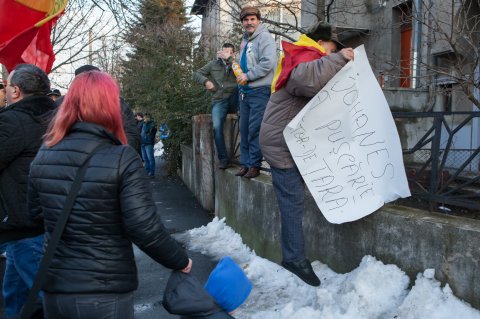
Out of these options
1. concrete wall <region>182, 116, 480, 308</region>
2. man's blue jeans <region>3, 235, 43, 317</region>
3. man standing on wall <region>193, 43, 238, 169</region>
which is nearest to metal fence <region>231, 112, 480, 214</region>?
concrete wall <region>182, 116, 480, 308</region>

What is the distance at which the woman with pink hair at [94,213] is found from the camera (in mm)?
2221

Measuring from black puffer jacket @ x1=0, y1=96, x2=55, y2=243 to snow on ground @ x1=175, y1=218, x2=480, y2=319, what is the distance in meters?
1.90

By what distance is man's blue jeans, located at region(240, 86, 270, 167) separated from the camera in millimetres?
5219

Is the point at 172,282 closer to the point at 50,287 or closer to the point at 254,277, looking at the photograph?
the point at 50,287

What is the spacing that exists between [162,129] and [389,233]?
1079 cm

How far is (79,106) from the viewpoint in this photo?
2365 millimetres

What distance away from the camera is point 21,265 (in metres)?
3.68

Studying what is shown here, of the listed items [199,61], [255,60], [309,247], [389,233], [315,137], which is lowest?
[309,247]

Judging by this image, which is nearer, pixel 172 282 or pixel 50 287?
pixel 50 287

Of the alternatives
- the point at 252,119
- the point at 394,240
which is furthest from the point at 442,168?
the point at 252,119

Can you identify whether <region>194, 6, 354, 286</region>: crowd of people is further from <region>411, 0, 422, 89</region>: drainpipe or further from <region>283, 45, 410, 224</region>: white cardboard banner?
<region>411, 0, 422, 89</region>: drainpipe

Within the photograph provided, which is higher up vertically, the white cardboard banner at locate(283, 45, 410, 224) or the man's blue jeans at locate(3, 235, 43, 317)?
the white cardboard banner at locate(283, 45, 410, 224)

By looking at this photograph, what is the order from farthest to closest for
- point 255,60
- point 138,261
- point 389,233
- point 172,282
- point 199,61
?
point 199,61 < point 138,261 < point 255,60 < point 389,233 < point 172,282

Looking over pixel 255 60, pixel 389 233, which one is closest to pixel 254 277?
pixel 389 233
